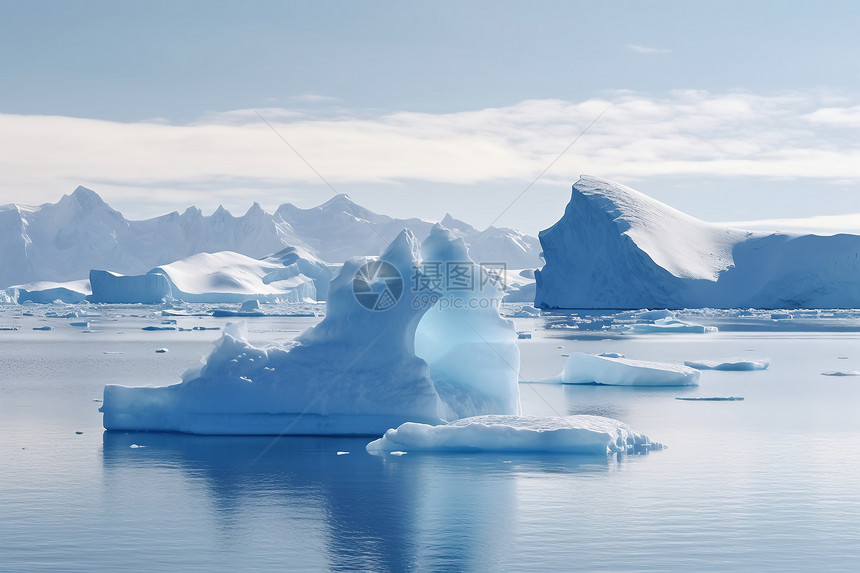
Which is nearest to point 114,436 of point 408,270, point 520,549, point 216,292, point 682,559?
point 408,270

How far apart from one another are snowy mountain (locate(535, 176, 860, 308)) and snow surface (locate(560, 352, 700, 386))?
3972cm

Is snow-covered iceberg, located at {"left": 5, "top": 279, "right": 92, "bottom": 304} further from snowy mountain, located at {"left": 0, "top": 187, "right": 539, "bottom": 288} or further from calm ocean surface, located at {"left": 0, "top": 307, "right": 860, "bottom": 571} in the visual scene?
calm ocean surface, located at {"left": 0, "top": 307, "right": 860, "bottom": 571}

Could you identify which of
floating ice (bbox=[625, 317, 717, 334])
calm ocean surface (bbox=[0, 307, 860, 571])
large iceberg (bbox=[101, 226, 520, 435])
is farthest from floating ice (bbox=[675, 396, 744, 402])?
floating ice (bbox=[625, 317, 717, 334])

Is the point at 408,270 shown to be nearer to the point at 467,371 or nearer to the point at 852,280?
the point at 467,371

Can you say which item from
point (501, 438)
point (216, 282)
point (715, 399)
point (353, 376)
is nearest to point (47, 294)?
point (216, 282)

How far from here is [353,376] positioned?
1288 centimetres

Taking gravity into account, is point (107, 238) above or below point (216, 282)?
above

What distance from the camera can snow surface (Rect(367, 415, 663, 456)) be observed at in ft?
38.9

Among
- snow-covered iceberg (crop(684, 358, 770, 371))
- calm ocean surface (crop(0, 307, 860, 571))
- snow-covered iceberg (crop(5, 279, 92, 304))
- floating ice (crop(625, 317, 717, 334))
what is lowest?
calm ocean surface (crop(0, 307, 860, 571))

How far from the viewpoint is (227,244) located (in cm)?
17188

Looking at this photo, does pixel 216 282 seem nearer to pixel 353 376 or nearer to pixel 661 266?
pixel 661 266

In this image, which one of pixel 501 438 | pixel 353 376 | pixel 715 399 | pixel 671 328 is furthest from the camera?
pixel 671 328

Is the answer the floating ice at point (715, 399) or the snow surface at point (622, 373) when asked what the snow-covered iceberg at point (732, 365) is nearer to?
the snow surface at point (622, 373)

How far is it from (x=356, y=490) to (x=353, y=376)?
2.93 meters
